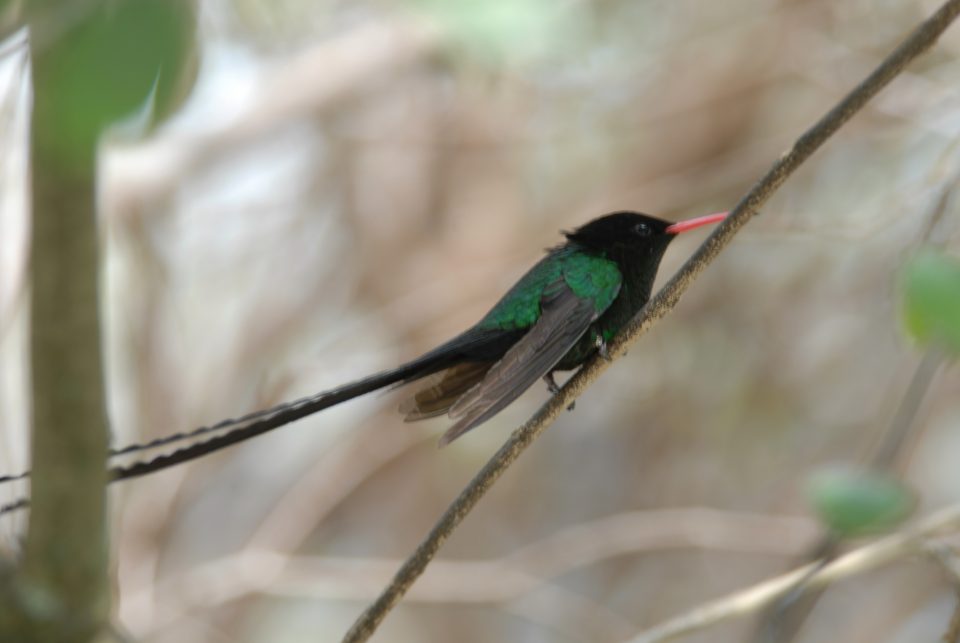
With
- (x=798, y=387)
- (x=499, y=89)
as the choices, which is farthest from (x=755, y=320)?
(x=499, y=89)

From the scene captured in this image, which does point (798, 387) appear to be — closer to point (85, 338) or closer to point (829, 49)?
point (829, 49)

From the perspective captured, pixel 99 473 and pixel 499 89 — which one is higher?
pixel 499 89

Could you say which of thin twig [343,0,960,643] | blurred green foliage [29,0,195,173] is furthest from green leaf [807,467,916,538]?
blurred green foliage [29,0,195,173]

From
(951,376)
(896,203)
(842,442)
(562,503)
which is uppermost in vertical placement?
(896,203)

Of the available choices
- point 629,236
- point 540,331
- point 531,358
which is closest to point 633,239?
point 629,236

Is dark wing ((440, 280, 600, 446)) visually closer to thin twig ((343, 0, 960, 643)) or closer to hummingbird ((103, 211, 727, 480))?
hummingbird ((103, 211, 727, 480))

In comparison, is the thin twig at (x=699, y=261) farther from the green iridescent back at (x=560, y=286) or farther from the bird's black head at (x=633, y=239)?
the bird's black head at (x=633, y=239)
